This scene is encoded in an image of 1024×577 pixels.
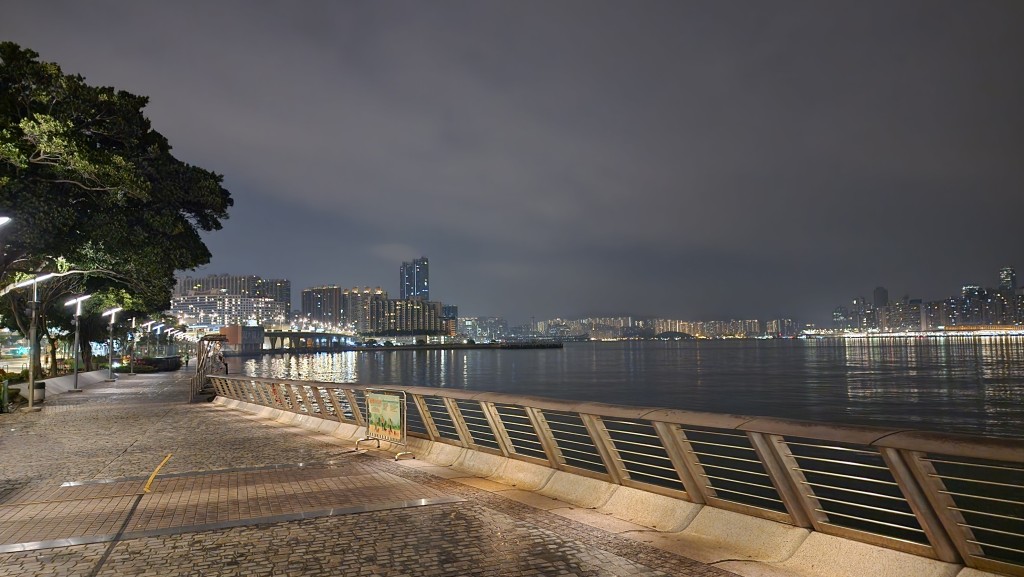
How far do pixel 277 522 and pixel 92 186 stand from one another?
870 inches

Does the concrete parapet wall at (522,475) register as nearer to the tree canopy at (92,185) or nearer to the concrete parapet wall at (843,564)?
the concrete parapet wall at (843,564)

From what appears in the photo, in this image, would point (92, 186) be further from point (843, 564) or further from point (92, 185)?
point (843, 564)

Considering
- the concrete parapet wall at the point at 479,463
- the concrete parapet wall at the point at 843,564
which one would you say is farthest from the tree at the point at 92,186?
the concrete parapet wall at the point at 843,564

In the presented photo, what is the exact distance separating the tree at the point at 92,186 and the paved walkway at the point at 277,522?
11.5 meters

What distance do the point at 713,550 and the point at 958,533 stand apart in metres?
2.34

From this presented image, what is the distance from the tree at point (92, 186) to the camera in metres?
23.4

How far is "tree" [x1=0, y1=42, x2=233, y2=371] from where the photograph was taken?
23.4 meters

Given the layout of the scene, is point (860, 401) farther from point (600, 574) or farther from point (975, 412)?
point (600, 574)

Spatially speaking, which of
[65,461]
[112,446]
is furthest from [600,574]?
[112,446]

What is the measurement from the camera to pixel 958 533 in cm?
545

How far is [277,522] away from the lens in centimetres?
875

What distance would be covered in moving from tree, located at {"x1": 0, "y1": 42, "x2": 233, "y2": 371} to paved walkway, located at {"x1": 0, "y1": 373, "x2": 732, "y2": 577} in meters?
11.5

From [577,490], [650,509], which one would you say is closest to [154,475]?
[577,490]

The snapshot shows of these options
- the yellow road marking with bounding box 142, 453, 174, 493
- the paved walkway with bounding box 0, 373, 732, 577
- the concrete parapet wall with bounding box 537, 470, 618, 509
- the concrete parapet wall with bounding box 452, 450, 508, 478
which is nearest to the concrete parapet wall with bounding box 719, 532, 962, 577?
the paved walkway with bounding box 0, 373, 732, 577
